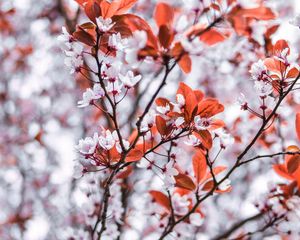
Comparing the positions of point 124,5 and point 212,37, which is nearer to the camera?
point 124,5

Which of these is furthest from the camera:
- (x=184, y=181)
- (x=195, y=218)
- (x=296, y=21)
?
(x=195, y=218)

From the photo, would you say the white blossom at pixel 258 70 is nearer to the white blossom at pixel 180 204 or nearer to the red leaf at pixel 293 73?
the red leaf at pixel 293 73

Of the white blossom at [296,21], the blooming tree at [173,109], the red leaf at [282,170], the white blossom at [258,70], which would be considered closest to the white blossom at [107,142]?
the blooming tree at [173,109]

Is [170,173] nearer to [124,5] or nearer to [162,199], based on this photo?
[162,199]

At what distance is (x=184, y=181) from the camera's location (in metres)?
1.37

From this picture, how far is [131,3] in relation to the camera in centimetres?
119

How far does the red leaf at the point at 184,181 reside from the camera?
1360mm

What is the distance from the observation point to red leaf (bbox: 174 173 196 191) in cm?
136

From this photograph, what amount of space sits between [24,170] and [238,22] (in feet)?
10.7

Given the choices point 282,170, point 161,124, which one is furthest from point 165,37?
point 282,170

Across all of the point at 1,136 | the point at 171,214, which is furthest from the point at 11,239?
the point at 171,214

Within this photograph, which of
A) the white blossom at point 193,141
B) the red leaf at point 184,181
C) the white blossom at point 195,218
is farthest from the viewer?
the white blossom at point 195,218

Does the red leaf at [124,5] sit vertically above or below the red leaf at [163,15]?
below

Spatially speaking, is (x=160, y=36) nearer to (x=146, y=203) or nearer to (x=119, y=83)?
(x=119, y=83)
